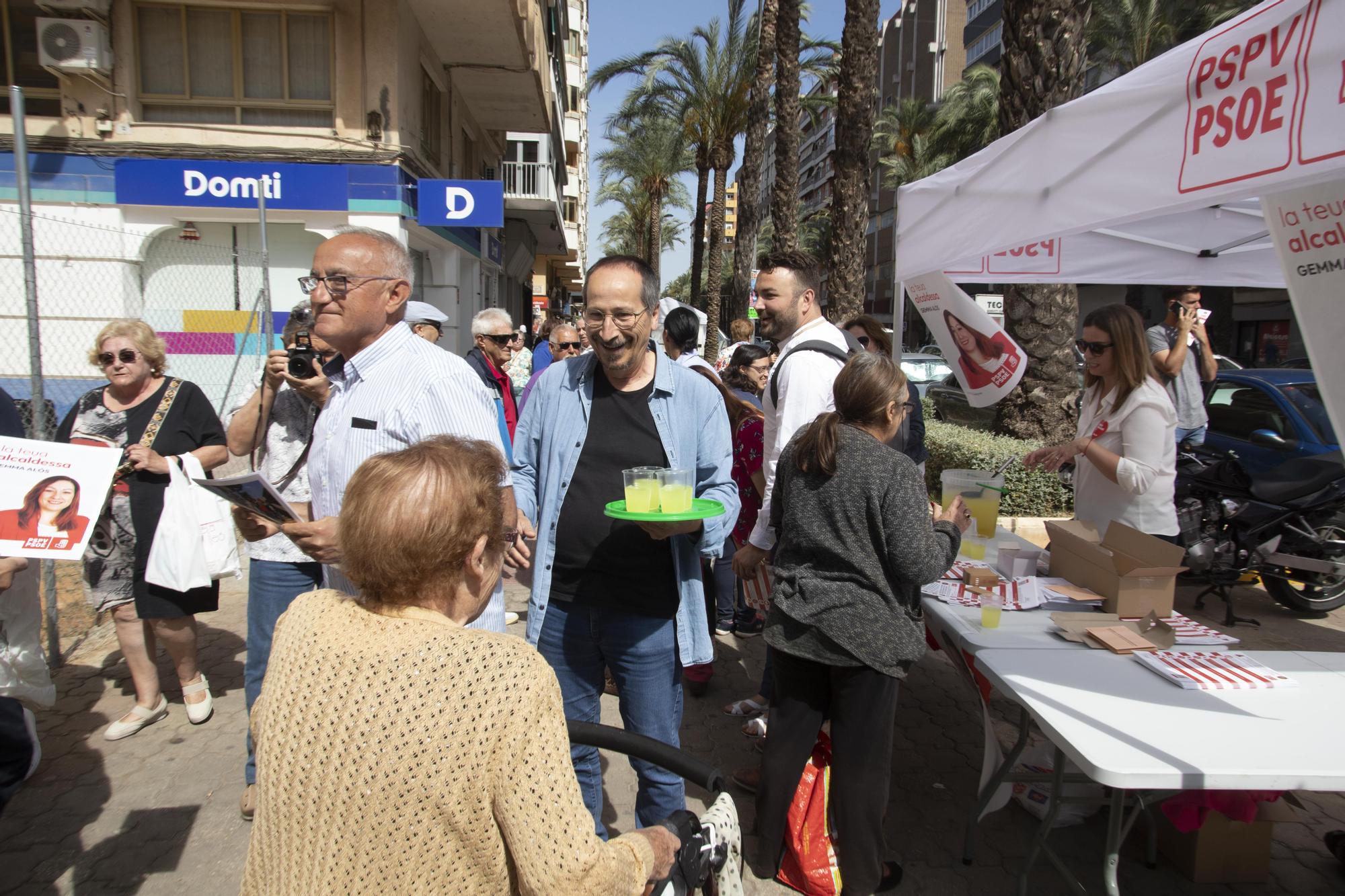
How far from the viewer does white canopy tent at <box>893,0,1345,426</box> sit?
189 centimetres

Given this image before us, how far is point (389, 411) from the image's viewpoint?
2.24 metres

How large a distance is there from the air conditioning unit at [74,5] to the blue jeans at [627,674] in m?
11.5

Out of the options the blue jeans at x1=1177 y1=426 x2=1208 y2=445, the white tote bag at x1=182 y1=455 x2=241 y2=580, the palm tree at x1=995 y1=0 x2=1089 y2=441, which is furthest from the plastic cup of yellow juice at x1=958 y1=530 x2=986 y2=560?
the palm tree at x1=995 y1=0 x2=1089 y2=441

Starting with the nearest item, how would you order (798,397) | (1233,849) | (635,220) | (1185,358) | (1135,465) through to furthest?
(1233,849), (798,397), (1135,465), (1185,358), (635,220)

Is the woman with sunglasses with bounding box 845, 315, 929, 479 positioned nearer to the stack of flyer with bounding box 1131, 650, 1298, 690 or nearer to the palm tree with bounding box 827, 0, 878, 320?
the stack of flyer with bounding box 1131, 650, 1298, 690

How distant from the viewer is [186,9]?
10414 mm

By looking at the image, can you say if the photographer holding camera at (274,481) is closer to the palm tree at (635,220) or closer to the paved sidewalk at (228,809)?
the paved sidewalk at (228,809)

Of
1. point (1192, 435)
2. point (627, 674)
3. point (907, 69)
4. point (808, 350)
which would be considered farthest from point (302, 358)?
point (907, 69)

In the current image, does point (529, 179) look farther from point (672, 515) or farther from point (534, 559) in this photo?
point (672, 515)

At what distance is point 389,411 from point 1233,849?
3.22 meters

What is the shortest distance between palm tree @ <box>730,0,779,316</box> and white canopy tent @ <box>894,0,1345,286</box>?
45.4ft

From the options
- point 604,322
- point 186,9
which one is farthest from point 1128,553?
point 186,9

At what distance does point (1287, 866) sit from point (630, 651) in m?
2.61

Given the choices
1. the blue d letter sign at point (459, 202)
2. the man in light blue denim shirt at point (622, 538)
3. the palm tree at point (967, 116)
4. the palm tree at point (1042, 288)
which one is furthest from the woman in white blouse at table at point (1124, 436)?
the palm tree at point (967, 116)
